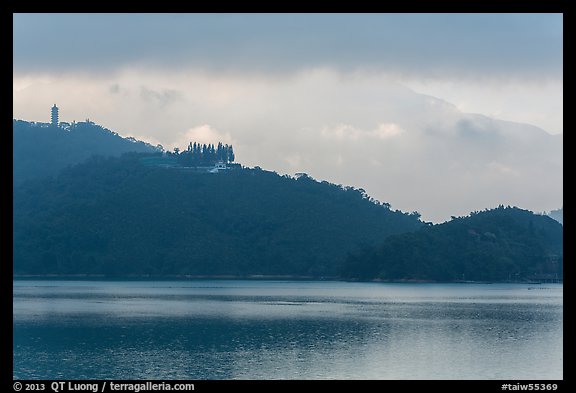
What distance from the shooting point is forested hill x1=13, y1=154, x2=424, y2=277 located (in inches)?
5389

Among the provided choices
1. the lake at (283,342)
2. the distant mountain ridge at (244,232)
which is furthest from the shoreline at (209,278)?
the lake at (283,342)

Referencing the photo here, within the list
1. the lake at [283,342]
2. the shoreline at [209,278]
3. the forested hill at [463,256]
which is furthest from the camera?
the shoreline at [209,278]

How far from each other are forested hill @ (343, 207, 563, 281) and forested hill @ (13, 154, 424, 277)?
9782mm

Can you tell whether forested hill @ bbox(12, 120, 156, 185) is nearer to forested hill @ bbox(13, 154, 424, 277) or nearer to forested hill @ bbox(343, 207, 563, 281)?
forested hill @ bbox(13, 154, 424, 277)

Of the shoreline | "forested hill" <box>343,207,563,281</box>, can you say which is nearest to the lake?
"forested hill" <box>343,207,563,281</box>

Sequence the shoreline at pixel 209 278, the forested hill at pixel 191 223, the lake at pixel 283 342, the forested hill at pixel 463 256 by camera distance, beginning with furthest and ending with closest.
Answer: the forested hill at pixel 191 223, the shoreline at pixel 209 278, the forested hill at pixel 463 256, the lake at pixel 283 342

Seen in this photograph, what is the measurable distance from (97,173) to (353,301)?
88.5 meters

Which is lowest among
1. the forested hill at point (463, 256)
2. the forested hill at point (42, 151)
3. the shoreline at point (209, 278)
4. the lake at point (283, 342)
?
the lake at point (283, 342)

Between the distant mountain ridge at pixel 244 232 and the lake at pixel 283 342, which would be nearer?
the lake at pixel 283 342

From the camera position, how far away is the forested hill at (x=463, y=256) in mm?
128375

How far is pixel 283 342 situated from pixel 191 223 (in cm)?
10232

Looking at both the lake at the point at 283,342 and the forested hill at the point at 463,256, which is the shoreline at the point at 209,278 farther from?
the lake at the point at 283,342

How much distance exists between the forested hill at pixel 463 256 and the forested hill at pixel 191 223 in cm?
978
